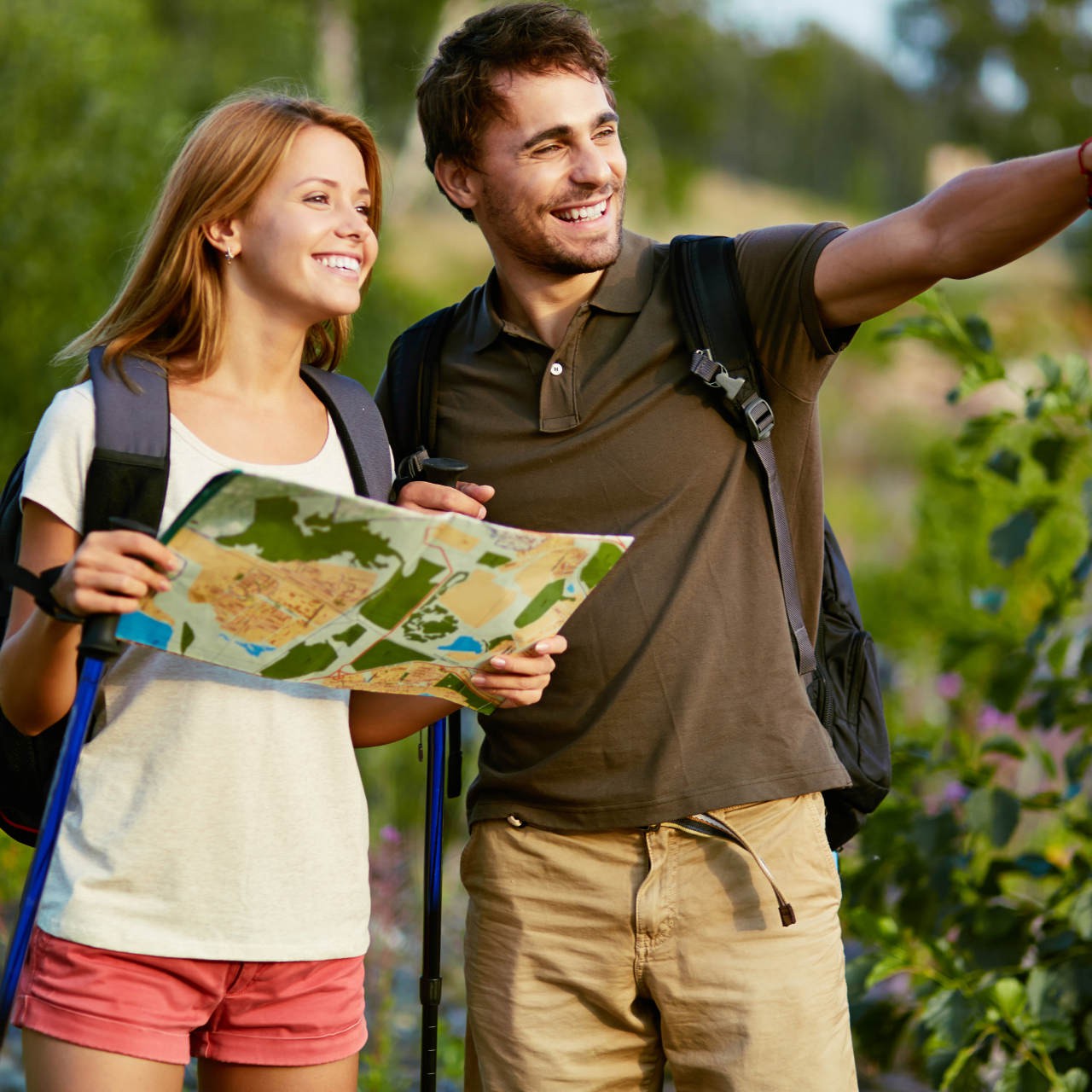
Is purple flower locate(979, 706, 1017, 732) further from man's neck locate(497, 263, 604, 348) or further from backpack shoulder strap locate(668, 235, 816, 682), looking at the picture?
man's neck locate(497, 263, 604, 348)

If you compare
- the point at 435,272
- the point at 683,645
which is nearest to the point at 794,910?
the point at 683,645

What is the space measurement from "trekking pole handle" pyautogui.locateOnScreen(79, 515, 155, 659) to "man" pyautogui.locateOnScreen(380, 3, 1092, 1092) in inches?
22.4

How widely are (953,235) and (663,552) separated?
2.23 feet

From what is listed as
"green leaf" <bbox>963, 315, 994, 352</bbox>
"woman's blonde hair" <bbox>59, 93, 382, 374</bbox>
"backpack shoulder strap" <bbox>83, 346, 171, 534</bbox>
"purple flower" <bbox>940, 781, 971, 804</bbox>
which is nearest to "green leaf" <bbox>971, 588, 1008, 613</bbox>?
"purple flower" <bbox>940, 781, 971, 804</bbox>

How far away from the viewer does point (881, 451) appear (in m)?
17.5

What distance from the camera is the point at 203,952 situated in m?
2.05

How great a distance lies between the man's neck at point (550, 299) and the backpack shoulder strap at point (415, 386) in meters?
0.18

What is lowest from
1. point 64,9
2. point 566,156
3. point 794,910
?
point 794,910

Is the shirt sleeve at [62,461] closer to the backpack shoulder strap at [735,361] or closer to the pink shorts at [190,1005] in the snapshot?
the pink shorts at [190,1005]

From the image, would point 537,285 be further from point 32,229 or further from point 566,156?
point 32,229

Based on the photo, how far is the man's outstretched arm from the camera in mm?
1962

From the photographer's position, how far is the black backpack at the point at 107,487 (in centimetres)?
204

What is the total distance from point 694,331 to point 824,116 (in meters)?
54.7

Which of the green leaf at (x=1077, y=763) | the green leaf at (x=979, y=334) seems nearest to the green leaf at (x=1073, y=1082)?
the green leaf at (x=1077, y=763)
